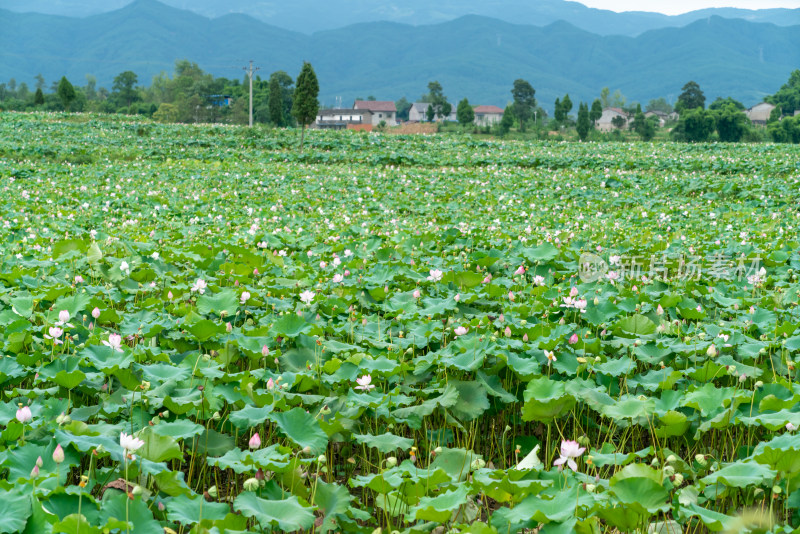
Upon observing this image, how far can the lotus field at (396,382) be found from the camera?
2133 mm

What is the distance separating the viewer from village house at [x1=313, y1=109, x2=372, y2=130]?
10712cm

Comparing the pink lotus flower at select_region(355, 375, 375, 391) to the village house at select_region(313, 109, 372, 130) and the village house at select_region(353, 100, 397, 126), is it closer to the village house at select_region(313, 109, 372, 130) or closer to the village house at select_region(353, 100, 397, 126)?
the village house at select_region(313, 109, 372, 130)

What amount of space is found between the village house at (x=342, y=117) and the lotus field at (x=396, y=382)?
102 meters

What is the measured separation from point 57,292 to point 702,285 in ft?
14.8

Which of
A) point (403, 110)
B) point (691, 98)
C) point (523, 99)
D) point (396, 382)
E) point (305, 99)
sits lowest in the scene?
point (396, 382)

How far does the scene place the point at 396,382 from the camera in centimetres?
326

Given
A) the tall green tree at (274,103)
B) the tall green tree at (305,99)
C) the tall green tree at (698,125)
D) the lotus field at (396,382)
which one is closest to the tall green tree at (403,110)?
the tall green tree at (698,125)

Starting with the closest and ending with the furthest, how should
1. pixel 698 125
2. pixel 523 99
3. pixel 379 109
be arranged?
1. pixel 698 125
2. pixel 523 99
3. pixel 379 109

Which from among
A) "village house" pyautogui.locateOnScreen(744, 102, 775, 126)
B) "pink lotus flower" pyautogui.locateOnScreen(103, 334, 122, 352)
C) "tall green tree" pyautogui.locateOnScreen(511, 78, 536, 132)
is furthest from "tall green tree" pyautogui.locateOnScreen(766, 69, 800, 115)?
"pink lotus flower" pyautogui.locateOnScreen(103, 334, 122, 352)

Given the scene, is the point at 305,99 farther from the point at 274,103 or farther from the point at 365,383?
the point at 365,383

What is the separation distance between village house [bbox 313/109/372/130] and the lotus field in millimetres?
101746

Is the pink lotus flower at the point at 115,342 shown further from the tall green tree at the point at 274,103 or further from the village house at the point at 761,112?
the village house at the point at 761,112

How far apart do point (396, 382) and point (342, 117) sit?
370 ft

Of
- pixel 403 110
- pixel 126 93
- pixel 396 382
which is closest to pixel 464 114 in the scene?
pixel 126 93
